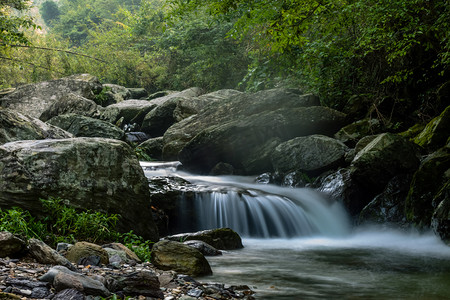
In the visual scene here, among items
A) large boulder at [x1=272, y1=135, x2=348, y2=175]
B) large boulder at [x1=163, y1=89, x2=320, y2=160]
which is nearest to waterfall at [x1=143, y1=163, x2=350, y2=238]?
large boulder at [x1=272, y1=135, x2=348, y2=175]

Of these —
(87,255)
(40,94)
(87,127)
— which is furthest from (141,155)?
(87,255)

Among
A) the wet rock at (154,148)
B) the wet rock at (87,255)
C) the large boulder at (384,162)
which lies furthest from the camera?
the wet rock at (154,148)

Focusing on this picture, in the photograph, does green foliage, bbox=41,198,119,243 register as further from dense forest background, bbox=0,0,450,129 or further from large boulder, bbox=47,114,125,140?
large boulder, bbox=47,114,125,140

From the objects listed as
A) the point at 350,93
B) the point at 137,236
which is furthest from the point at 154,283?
the point at 350,93

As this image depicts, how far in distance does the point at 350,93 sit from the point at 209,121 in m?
4.72

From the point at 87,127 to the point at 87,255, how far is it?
9921 mm

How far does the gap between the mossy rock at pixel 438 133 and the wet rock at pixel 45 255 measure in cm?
863

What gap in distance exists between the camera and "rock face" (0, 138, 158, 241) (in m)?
5.38

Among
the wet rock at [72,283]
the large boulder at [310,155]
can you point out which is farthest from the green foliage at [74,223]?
the large boulder at [310,155]

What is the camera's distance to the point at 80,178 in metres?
5.85

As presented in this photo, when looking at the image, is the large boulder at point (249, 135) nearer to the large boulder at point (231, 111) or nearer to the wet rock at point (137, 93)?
the large boulder at point (231, 111)

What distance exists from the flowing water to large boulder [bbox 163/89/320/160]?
1806mm

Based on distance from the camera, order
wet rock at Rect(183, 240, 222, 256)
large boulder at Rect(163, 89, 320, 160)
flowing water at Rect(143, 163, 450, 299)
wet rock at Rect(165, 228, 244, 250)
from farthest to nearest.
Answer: large boulder at Rect(163, 89, 320, 160)
wet rock at Rect(165, 228, 244, 250)
wet rock at Rect(183, 240, 222, 256)
flowing water at Rect(143, 163, 450, 299)

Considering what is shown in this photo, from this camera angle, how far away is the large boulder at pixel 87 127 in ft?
43.8
